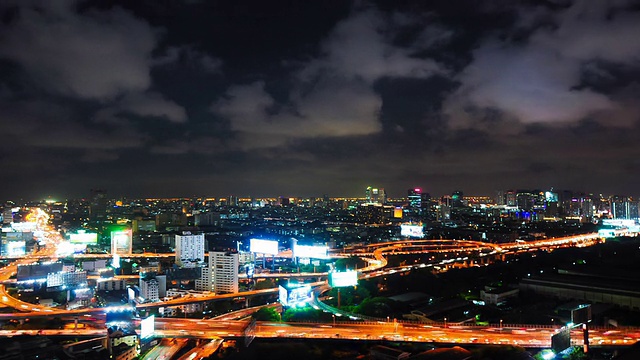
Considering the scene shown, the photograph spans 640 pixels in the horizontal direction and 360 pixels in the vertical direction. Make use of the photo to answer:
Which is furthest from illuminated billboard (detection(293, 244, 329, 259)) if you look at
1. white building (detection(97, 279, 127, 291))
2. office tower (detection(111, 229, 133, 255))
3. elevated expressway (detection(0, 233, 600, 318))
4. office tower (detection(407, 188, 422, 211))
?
office tower (detection(407, 188, 422, 211))

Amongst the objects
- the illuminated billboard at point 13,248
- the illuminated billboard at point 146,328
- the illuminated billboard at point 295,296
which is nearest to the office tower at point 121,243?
the illuminated billboard at point 13,248

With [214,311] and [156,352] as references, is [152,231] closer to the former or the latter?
[214,311]

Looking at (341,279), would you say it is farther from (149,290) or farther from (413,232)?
(413,232)

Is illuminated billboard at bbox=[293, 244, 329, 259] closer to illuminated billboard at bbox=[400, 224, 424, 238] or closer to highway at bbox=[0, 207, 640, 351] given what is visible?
highway at bbox=[0, 207, 640, 351]

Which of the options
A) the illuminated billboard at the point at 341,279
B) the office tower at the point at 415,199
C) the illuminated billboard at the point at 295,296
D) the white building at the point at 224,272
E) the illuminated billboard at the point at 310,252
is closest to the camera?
the illuminated billboard at the point at 295,296

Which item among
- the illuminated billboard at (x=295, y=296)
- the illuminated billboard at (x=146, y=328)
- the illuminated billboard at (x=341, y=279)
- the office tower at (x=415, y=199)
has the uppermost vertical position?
the office tower at (x=415, y=199)

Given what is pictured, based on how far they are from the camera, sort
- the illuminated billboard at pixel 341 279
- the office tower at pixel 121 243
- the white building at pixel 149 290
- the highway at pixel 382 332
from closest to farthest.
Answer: the highway at pixel 382 332, the illuminated billboard at pixel 341 279, the white building at pixel 149 290, the office tower at pixel 121 243

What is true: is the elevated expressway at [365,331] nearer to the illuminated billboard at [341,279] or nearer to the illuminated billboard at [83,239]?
the illuminated billboard at [341,279]
